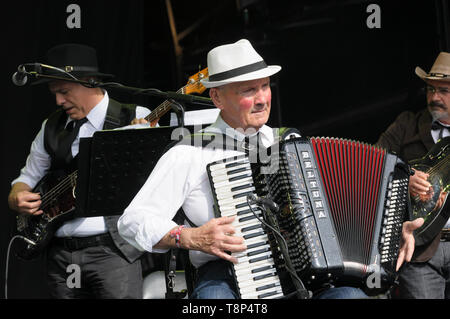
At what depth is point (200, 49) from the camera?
523 centimetres

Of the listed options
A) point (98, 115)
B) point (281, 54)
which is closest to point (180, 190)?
point (98, 115)

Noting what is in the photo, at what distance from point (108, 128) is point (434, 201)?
1.93 metres

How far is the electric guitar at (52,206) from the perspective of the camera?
4.02m

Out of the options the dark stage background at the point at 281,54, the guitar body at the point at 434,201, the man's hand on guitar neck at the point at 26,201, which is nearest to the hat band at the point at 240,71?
the guitar body at the point at 434,201

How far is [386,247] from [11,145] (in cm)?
309

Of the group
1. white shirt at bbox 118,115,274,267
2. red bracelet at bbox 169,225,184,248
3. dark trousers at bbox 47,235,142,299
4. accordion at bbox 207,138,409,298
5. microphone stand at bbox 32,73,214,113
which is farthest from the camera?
dark trousers at bbox 47,235,142,299

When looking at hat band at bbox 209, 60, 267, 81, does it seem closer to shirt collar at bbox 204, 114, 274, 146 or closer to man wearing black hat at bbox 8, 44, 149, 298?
shirt collar at bbox 204, 114, 274, 146

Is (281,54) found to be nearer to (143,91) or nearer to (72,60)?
(72,60)

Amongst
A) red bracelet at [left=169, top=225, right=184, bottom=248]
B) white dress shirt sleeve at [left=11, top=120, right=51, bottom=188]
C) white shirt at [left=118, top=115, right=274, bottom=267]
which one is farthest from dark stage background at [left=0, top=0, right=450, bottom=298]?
red bracelet at [left=169, top=225, right=184, bottom=248]

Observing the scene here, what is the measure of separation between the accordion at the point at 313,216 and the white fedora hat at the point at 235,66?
0.43 metres

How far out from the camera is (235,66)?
3230 mm

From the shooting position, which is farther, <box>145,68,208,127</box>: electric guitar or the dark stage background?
the dark stage background

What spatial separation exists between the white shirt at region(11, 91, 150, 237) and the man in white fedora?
0.88 meters

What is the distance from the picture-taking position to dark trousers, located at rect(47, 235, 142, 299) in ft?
13.0
